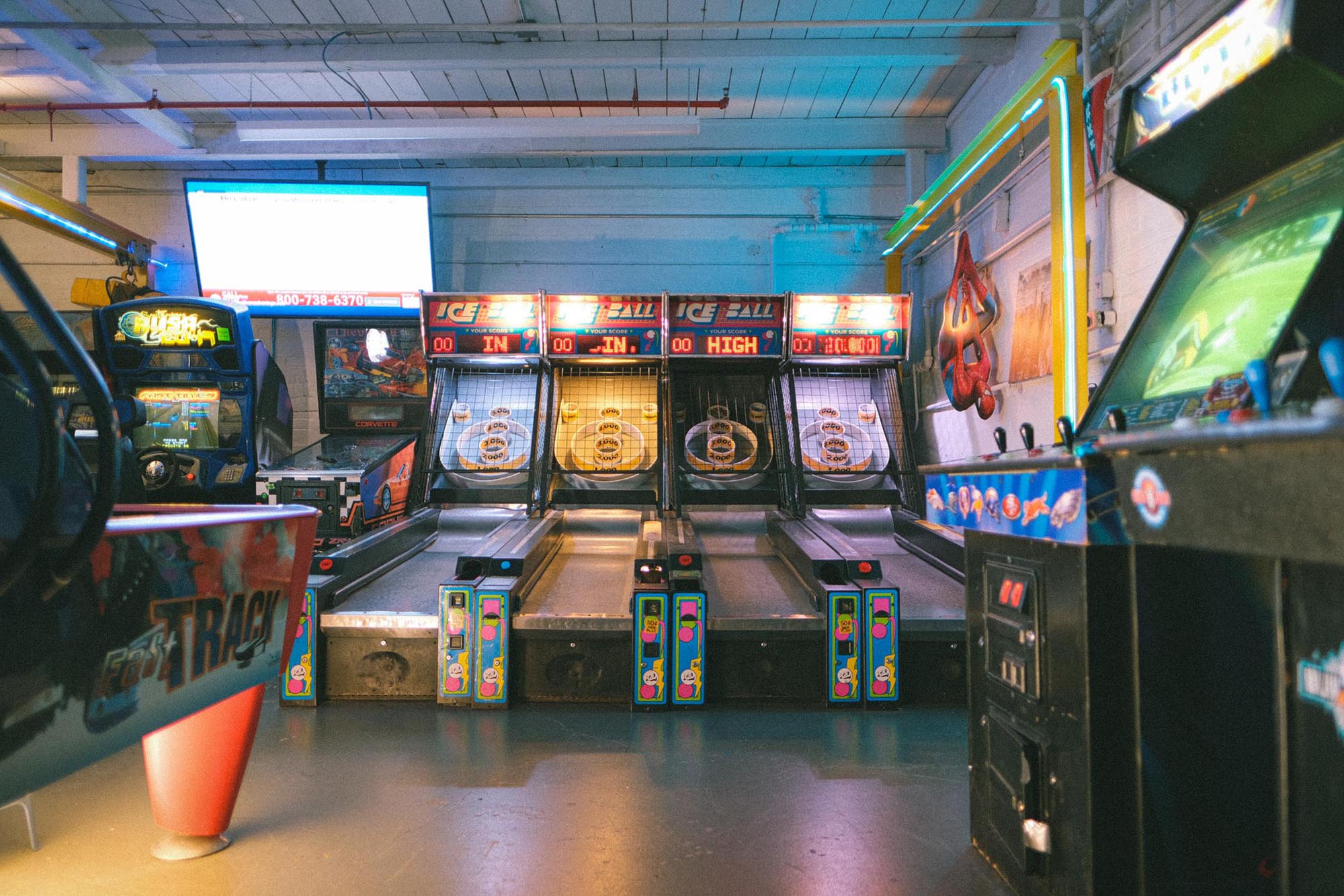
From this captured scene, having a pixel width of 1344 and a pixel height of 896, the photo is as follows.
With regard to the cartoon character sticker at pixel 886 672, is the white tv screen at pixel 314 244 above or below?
above

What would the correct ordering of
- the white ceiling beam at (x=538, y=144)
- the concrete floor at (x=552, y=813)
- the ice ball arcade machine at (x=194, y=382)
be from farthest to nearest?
the white ceiling beam at (x=538, y=144) < the ice ball arcade machine at (x=194, y=382) < the concrete floor at (x=552, y=813)

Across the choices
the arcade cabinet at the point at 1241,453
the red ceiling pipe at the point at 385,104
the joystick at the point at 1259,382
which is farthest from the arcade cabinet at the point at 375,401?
the joystick at the point at 1259,382

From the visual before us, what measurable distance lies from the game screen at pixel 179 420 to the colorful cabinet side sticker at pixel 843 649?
4376 millimetres

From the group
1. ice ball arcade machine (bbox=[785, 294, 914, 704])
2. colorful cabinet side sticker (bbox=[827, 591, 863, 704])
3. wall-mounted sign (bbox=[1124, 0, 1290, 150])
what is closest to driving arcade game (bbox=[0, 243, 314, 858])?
wall-mounted sign (bbox=[1124, 0, 1290, 150])

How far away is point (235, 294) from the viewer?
6.36 meters

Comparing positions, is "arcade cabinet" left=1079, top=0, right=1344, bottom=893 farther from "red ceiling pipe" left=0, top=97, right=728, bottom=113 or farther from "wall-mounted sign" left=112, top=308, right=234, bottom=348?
"wall-mounted sign" left=112, top=308, right=234, bottom=348

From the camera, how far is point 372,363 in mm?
6070

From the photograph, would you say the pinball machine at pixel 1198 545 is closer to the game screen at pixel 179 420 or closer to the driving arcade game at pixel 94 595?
the driving arcade game at pixel 94 595

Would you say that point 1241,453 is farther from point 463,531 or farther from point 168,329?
point 168,329

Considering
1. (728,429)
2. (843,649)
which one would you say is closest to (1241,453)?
(843,649)

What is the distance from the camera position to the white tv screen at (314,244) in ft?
→ 20.6

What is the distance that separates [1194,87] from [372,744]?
3.35m

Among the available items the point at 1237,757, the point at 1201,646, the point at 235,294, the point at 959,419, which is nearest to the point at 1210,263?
the point at 1201,646

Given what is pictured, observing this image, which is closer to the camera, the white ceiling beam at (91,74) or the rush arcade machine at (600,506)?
the rush arcade machine at (600,506)
